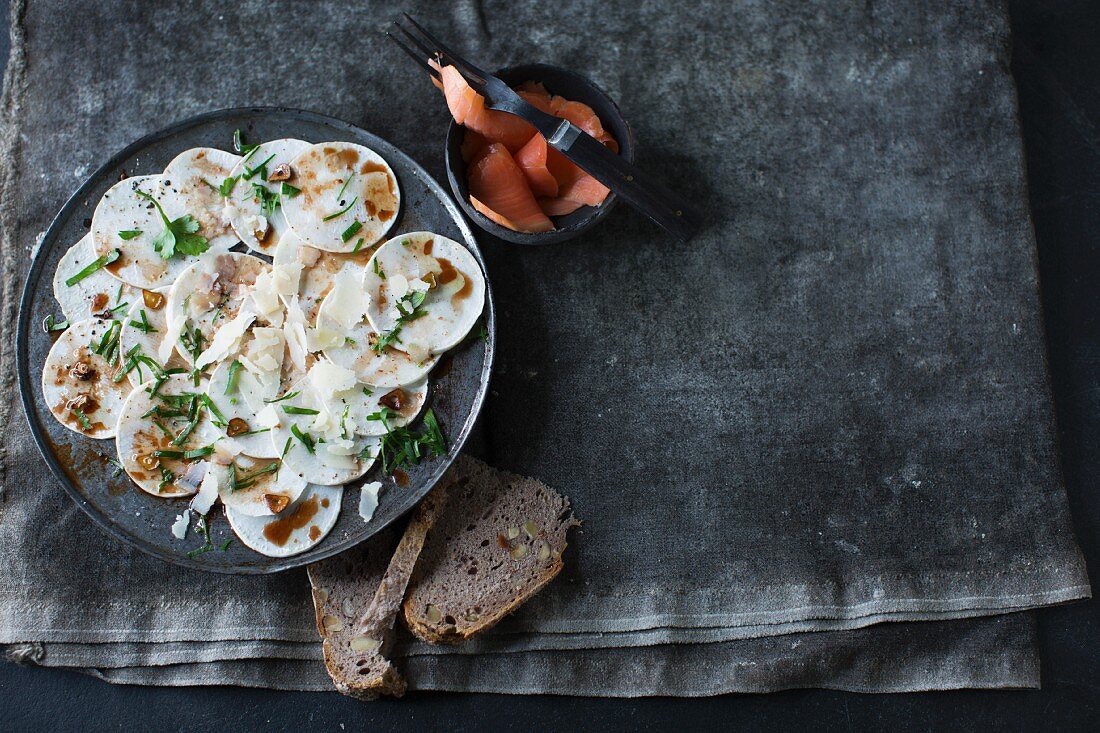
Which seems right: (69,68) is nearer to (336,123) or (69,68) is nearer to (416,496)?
(336,123)

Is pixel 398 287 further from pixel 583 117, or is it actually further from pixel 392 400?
pixel 583 117

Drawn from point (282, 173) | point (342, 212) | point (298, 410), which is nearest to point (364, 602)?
point (298, 410)

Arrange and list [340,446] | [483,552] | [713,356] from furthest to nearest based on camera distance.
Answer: [713,356]
[483,552]
[340,446]

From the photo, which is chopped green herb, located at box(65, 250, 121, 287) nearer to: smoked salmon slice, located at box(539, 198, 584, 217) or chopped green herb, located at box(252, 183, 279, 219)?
chopped green herb, located at box(252, 183, 279, 219)

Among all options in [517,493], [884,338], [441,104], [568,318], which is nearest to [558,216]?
[568,318]

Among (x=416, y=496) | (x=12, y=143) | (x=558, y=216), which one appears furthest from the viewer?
(x=12, y=143)

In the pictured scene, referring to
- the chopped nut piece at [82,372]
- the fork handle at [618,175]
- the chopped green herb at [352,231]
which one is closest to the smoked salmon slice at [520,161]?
the fork handle at [618,175]

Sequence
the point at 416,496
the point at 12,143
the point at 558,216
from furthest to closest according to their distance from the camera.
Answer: the point at 12,143 → the point at 558,216 → the point at 416,496
